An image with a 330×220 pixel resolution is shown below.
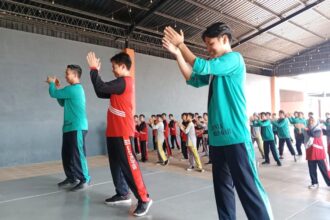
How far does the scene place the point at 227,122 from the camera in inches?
76.1

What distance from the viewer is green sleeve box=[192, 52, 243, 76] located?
1729 millimetres

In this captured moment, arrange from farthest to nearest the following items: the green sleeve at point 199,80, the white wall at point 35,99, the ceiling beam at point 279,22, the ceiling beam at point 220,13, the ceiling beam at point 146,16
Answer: the ceiling beam at point 279,22
the ceiling beam at point 220,13
the ceiling beam at point 146,16
the white wall at point 35,99
the green sleeve at point 199,80

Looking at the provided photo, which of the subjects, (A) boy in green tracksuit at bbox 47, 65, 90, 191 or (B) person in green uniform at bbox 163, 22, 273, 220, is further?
(A) boy in green tracksuit at bbox 47, 65, 90, 191

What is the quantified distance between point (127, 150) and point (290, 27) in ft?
41.3

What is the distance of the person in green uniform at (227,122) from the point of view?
185 centimetres

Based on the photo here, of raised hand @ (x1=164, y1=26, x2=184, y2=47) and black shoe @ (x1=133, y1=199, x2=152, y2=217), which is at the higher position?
raised hand @ (x1=164, y1=26, x2=184, y2=47)

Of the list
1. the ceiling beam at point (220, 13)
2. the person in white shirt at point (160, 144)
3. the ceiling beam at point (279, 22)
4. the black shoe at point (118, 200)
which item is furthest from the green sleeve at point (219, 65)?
the ceiling beam at point (279, 22)

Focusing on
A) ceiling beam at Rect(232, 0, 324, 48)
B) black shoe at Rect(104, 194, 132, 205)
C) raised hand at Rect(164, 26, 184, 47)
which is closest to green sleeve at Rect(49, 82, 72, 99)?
black shoe at Rect(104, 194, 132, 205)

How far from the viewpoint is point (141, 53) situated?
10.8m

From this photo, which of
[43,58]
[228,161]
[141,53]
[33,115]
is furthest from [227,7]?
[228,161]

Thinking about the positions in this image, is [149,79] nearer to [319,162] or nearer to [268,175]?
[268,175]

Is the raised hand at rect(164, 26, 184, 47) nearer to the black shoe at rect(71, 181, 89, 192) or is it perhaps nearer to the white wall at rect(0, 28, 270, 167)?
the black shoe at rect(71, 181, 89, 192)

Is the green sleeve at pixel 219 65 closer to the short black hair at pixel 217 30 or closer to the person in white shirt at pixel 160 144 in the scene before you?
the short black hair at pixel 217 30

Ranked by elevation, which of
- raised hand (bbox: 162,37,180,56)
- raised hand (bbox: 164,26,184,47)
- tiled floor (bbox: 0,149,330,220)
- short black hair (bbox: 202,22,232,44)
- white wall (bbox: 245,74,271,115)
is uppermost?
white wall (bbox: 245,74,271,115)
